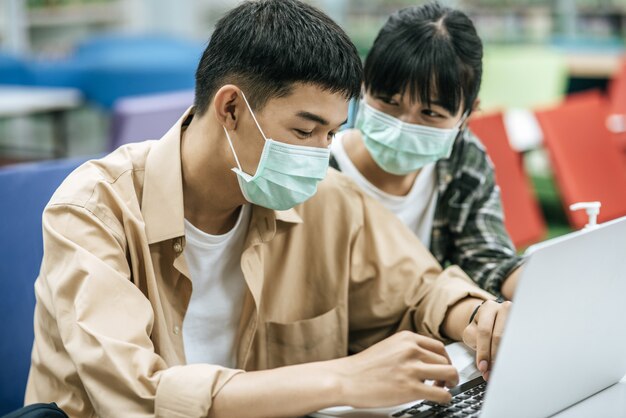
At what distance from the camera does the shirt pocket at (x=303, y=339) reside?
1.56 meters

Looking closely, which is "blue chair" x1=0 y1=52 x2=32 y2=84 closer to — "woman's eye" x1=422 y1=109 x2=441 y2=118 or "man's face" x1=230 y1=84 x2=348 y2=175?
"woman's eye" x1=422 y1=109 x2=441 y2=118

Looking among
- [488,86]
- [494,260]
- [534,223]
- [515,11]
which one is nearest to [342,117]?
[494,260]

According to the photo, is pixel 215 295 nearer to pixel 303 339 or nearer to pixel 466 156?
pixel 303 339

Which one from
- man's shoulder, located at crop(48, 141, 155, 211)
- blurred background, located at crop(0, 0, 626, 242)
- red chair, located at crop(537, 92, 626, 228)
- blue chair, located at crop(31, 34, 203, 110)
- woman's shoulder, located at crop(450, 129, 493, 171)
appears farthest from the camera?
Result: blue chair, located at crop(31, 34, 203, 110)

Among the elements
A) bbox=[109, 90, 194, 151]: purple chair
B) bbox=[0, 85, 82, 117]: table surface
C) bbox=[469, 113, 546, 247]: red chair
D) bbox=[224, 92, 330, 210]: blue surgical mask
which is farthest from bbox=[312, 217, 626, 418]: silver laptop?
bbox=[0, 85, 82, 117]: table surface

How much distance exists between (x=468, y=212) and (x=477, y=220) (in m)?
0.03

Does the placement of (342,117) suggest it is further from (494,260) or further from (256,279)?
(494,260)

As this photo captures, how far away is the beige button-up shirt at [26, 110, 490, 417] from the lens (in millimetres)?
1141

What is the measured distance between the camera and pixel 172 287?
4.66 ft

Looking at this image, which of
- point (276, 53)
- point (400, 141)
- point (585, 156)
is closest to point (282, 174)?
point (276, 53)

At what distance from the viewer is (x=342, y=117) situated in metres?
1.35

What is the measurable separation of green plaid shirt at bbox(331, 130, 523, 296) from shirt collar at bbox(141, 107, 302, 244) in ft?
1.95

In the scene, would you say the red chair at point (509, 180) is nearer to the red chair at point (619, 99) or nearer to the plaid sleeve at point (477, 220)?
the plaid sleeve at point (477, 220)

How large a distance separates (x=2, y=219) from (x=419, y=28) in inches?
35.0
